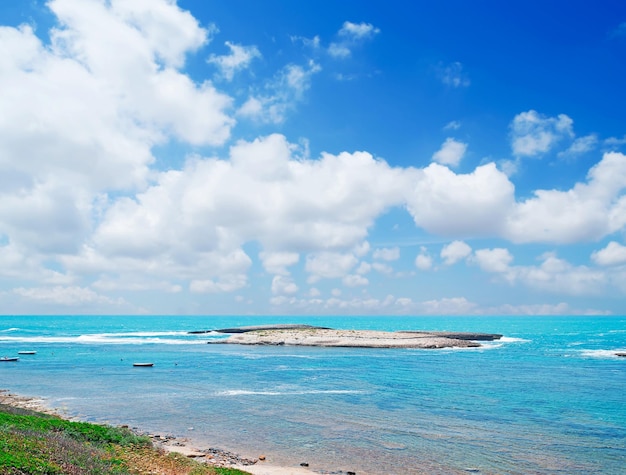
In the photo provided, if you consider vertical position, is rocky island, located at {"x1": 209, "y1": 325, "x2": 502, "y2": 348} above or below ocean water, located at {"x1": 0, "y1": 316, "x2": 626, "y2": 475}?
above

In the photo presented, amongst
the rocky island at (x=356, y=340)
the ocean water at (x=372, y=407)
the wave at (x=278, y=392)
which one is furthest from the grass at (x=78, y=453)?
the rocky island at (x=356, y=340)

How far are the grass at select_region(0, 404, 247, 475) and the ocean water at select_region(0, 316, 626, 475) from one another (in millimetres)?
5314

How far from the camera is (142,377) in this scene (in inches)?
2302

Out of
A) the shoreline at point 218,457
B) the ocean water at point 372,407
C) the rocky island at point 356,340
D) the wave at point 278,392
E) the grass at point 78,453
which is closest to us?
the grass at point 78,453

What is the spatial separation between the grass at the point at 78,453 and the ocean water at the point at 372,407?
17.4 feet

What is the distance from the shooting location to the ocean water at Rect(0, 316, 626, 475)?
89.9 feet

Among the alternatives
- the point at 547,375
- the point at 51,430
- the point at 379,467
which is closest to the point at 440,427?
the point at 379,467

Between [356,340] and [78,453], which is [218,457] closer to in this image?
[78,453]

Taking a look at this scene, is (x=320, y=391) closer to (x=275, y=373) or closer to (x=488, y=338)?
(x=275, y=373)

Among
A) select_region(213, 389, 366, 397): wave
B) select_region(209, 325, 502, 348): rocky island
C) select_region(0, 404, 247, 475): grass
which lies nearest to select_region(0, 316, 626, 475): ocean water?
select_region(213, 389, 366, 397): wave

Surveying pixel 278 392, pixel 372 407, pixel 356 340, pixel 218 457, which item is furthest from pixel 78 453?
pixel 356 340

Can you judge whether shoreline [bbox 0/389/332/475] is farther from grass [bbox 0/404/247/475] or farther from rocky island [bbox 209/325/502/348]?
rocky island [bbox 209/325/502/348]

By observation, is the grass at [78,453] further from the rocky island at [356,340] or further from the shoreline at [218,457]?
the rocky island at [356,340]

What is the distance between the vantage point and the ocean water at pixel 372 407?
27.4 meters
